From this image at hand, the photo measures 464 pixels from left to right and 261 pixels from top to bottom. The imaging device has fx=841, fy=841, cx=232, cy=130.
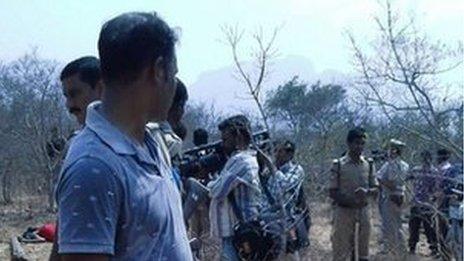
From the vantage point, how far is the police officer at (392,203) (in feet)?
27.9

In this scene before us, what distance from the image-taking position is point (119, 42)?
1.54 m

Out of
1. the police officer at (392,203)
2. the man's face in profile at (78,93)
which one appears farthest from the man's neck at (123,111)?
the police officer at (392,203)

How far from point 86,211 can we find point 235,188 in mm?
3719

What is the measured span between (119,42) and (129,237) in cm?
36

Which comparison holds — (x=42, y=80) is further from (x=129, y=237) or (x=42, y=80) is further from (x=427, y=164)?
(x=129, y=237)

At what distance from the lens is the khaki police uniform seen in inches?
286

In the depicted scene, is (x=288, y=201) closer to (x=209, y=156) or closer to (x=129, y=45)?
(x=209, y=156)

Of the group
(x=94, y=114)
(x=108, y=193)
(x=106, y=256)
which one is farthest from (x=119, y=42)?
(x=106, y=256)

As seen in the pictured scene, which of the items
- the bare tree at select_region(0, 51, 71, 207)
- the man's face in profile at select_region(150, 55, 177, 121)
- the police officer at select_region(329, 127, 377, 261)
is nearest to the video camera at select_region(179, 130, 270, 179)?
the police officer at select_region(329, 127, 377, 261)

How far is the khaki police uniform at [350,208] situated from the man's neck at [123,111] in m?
5.77

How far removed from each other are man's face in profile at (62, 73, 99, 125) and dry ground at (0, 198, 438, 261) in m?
3.40

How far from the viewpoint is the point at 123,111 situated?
159 cm

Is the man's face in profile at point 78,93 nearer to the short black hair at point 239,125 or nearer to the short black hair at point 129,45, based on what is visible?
the short black hair at point 129,45

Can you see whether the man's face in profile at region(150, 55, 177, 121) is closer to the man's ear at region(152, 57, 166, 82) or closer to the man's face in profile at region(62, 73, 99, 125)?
the man's ear at region(152, 57, 166, 82)
